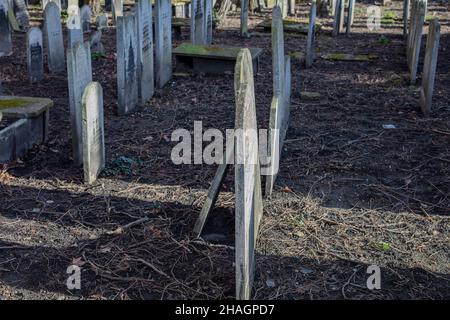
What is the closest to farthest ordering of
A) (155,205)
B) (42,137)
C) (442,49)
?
(155,205) < (42,137) < (442,49)

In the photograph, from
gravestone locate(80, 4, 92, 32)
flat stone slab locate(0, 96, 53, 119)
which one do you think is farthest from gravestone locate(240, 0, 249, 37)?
flat stone slab locate(0, 96, 53, 119)

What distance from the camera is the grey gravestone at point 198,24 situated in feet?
34.8

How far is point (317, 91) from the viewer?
362 inches

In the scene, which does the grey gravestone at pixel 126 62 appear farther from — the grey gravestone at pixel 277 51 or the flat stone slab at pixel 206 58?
the grey gravestone at pixel 277 51

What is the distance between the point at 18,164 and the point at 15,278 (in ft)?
6.93

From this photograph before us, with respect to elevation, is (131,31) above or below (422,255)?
above

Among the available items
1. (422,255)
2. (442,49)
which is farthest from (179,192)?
(442,49)

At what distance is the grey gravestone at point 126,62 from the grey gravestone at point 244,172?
3.80 metres

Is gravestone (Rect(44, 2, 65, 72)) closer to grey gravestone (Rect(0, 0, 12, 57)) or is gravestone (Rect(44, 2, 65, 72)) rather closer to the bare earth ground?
the bare earth ground

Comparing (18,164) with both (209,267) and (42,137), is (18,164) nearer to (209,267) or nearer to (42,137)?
(42,137)

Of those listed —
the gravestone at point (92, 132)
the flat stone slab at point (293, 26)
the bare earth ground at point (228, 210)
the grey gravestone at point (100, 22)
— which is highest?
the grey gravestone at point (100, 22)

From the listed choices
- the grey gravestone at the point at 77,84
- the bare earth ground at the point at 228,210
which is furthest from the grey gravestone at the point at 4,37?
the grey gravestone at the point at 77,84

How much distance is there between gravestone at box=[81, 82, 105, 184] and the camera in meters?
5.71
